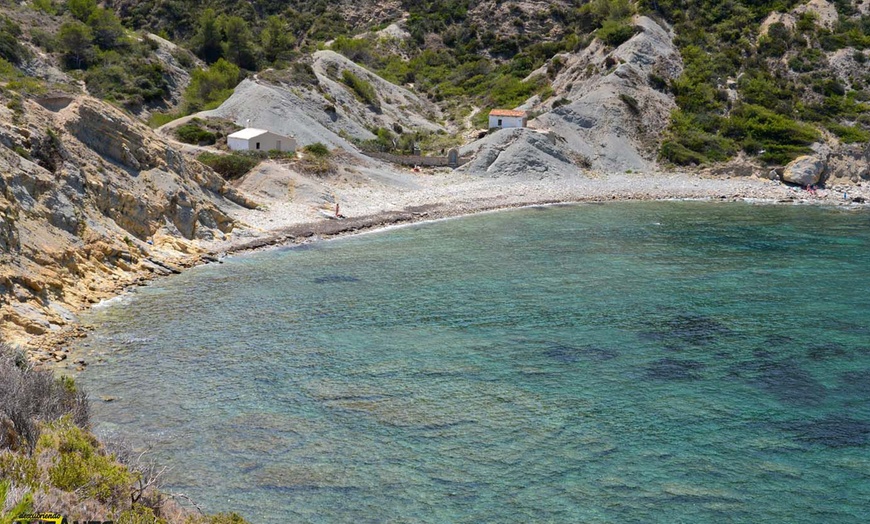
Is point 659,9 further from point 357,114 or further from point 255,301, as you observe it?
point 255,301

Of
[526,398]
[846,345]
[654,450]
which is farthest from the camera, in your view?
[846,345]

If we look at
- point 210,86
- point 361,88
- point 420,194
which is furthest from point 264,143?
point 361,88

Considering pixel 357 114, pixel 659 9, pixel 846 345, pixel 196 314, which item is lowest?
pixel 846 345

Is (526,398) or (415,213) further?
(415,213)

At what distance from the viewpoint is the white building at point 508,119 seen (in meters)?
70.0

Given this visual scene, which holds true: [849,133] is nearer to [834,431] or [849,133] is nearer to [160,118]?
[834,431]

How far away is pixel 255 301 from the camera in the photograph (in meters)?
31.9

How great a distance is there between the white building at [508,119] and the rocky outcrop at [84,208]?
30941mm

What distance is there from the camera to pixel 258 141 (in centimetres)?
5669

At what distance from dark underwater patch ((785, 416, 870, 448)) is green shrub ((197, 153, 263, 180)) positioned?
133ft

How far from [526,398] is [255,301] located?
14.0 m

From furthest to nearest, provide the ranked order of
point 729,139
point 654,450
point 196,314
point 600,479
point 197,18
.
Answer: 1. point 197,18
2. point 729,139
3. point 196,314
4. point 654,450
5. point 600,479

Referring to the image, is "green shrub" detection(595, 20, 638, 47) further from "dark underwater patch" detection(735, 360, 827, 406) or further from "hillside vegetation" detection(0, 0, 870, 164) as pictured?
"dark underwater patch" detection(735, 360, 827, 406)

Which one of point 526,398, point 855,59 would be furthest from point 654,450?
point 855,59
